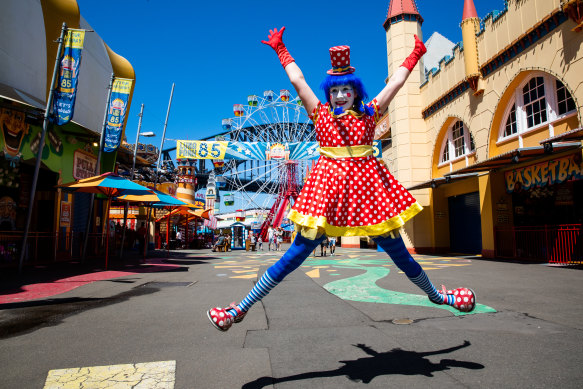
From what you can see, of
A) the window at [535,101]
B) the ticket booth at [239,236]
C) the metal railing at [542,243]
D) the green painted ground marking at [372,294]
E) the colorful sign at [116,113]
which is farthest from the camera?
the ticket booth at [239,236]

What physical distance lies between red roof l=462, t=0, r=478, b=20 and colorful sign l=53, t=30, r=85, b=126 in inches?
529

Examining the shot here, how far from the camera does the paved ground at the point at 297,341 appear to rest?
238 centimetres

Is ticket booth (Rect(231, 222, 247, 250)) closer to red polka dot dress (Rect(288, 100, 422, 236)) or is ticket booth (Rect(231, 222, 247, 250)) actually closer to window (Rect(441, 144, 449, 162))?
window (Rect(441, 144, 449, 162))

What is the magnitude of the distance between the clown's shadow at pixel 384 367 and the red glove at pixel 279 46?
2262 millimetres

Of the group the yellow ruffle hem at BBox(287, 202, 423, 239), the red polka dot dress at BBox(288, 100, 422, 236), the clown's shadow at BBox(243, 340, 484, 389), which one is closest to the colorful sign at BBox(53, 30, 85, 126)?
the red polka dot dress at BBox(288, 100, 422, 236)

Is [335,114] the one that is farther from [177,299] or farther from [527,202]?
[527,202]

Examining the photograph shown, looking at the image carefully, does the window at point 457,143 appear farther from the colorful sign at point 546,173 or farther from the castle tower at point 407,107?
the colorful sign at point 546,173

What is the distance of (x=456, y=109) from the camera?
15539 mm

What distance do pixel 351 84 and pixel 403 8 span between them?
18.8 meters

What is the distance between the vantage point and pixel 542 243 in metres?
11.2

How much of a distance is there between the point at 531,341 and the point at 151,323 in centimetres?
357

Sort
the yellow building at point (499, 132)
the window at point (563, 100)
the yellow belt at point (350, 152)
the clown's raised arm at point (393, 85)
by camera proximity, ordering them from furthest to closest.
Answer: the window at point (563, 100)
the yellow building at point (499, 132)
the clown's raised arm at point (393, 85)
the yellow belt at point (350, 152)

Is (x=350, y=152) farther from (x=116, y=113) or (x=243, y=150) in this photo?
(x=243, y=150)

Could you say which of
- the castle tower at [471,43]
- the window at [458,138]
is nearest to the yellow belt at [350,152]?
the castle tower at [471,43]
